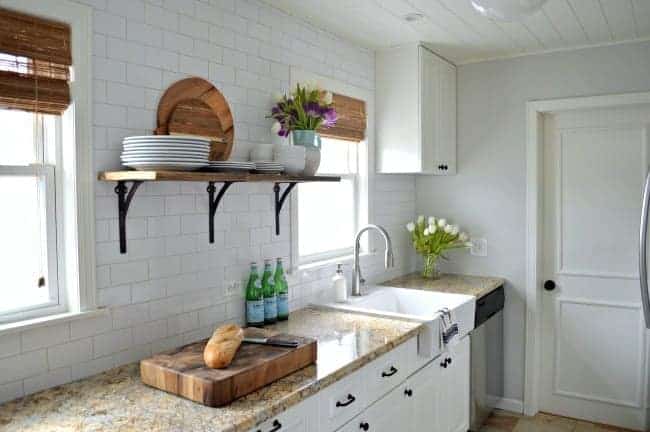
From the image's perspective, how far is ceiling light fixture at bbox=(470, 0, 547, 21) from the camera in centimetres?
134

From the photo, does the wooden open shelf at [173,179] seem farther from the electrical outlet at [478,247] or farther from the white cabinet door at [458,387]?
the electrical outlet at [478,247]

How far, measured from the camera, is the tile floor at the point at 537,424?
3672mm

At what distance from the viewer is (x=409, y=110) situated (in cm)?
357

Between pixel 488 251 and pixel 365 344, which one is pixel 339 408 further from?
pixel 488 251

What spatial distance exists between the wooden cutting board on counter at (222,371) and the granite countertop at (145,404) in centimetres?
2

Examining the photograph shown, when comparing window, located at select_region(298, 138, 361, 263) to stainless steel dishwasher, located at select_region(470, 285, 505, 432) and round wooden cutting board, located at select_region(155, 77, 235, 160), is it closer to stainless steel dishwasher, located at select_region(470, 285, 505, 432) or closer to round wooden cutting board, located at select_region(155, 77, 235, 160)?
round wooden cutting board, located at select_region(155, 77, 235, 160)

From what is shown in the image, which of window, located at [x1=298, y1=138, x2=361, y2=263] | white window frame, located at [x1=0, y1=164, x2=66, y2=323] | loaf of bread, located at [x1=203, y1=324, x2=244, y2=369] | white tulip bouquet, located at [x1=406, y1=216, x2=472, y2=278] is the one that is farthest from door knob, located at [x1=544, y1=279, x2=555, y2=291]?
white window frame, located at [x1=0, y1=164, x2=66, y2=323]

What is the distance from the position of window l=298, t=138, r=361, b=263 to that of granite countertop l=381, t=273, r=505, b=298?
0.50 m

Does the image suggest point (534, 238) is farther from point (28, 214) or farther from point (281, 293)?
point (28, 214)

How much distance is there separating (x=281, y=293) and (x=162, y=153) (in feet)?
3.46

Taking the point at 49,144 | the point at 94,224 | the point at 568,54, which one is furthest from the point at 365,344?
the point at 568,54

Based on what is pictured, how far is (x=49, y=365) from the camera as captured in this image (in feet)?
6.10

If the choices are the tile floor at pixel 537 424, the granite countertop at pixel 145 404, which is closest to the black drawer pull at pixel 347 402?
the granite countertop at pixel 145 404

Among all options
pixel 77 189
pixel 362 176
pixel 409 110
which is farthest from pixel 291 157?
pixel 409 110
